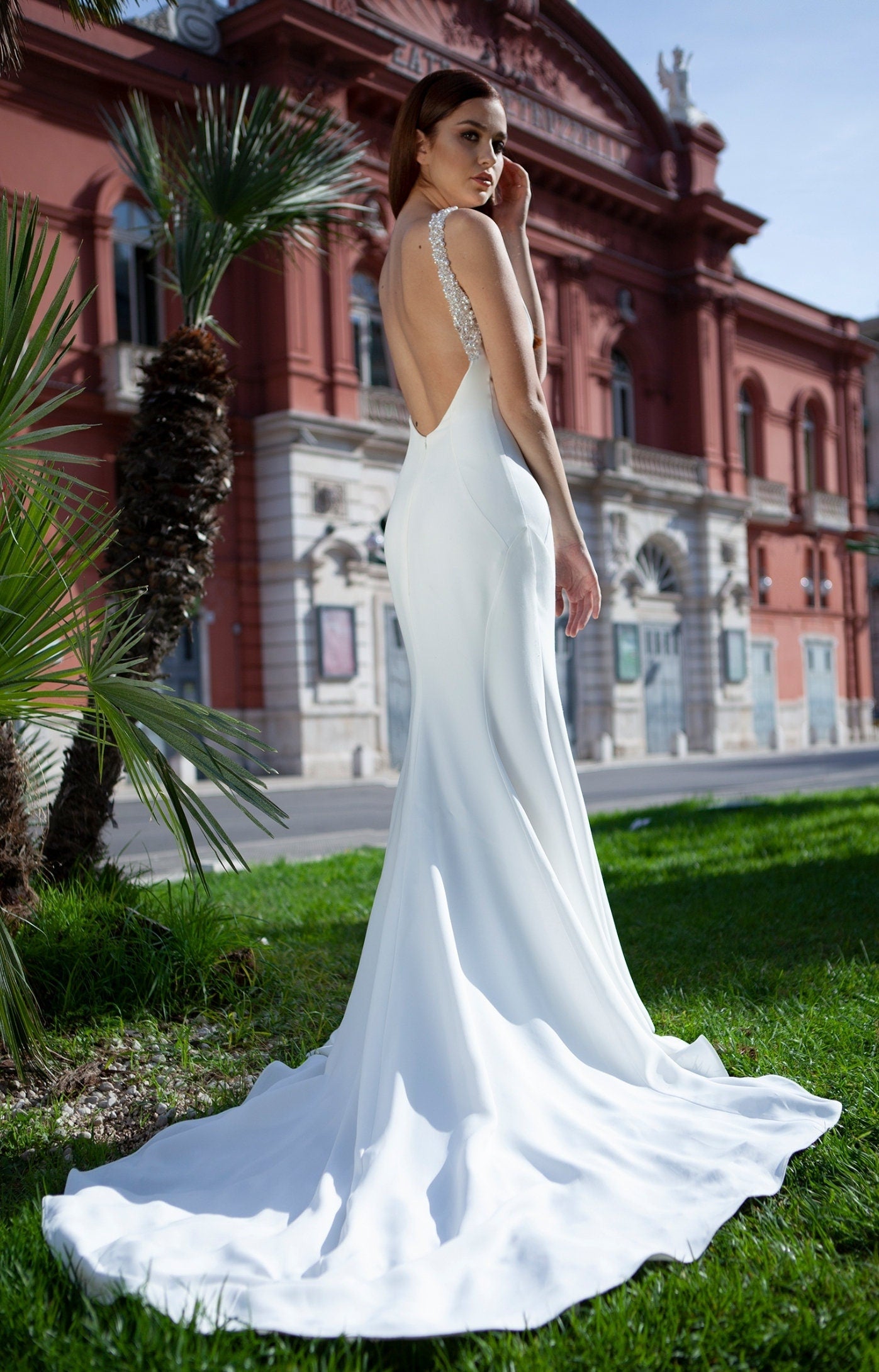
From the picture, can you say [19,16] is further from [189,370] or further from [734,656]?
[734,656]

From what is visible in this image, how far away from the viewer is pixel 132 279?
711 inches

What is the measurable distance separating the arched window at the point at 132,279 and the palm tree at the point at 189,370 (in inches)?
502

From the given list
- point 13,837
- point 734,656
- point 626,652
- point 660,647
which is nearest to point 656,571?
point 660,647

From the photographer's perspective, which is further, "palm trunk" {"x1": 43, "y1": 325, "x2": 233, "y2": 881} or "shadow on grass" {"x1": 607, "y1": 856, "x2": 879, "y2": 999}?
"palm trunk" {"x1": 43, "y1": 325, "x2": 233, "y2": 881}

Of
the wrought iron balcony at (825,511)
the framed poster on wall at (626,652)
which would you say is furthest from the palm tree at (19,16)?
the wrought iron balcony at (825,511)

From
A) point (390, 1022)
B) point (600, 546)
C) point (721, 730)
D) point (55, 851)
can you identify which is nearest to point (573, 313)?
point (600, 546)

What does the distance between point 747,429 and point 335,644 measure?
651 inches

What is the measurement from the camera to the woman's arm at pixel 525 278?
2.81 meters

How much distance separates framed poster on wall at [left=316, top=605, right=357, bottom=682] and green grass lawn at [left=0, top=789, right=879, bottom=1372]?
11507mm

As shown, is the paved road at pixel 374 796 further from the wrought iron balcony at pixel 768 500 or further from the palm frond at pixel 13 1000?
the wrought iron balcony at pixel 768 500

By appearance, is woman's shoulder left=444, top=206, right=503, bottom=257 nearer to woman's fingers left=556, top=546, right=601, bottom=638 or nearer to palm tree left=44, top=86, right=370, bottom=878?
woman's fingers left=556, top=546, right=601, bottom=638

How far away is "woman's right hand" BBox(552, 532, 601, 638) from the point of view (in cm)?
272

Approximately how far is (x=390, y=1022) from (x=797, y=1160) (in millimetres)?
821

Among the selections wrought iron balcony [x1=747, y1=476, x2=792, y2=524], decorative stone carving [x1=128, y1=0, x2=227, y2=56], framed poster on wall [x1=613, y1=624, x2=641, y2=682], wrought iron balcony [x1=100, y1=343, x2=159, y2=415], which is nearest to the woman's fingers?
wrought iron balcony [x1=100, y1=343, x2=159, y2=415]
